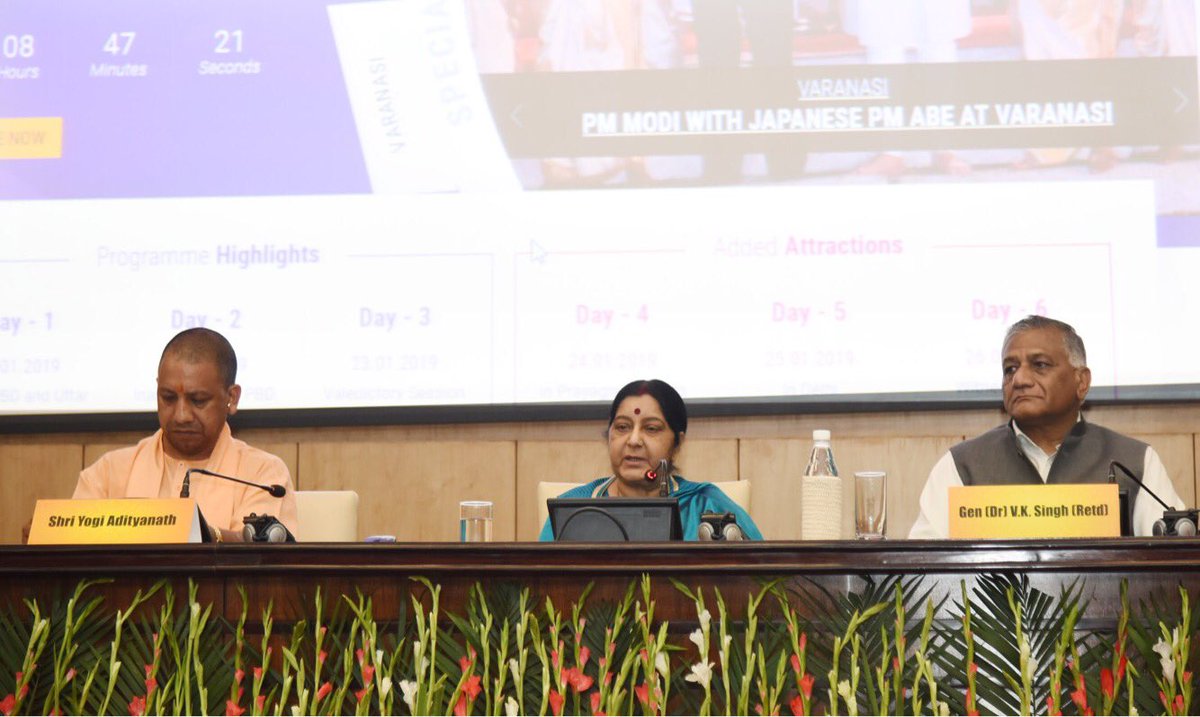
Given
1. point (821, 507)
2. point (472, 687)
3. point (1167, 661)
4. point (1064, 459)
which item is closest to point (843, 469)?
point (1064, 459)

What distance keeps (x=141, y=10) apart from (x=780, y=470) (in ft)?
7.79

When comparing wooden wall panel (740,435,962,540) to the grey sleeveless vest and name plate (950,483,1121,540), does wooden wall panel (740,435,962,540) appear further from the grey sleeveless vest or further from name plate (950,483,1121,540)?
name plate (950,483,1121,540)

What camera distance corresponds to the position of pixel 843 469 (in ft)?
12.5

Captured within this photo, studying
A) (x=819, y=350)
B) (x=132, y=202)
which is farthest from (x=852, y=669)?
(x=132, y=202)

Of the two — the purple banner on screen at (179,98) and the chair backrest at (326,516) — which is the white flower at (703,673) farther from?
the purple banner on screen at (179,98)

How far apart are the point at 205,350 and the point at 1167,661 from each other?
2.06 metres

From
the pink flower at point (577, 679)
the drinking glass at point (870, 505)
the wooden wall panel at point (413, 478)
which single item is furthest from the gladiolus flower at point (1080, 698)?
the wooden wall panel at point (413, 478)

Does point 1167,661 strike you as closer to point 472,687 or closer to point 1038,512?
point 1038,512

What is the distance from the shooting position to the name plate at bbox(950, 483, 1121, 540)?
204 cm

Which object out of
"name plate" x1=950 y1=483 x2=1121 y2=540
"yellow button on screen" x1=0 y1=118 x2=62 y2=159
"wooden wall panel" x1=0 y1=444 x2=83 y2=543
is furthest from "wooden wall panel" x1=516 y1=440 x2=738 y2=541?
"name plate" x1=950 y1=483 x2=1121 y2=540

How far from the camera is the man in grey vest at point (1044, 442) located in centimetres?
298

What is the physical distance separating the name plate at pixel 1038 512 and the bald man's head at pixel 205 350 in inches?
64.6

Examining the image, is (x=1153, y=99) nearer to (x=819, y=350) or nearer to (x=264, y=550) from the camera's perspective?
(x=819, y=350)

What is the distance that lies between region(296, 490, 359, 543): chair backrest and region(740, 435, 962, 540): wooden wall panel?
1.27m
